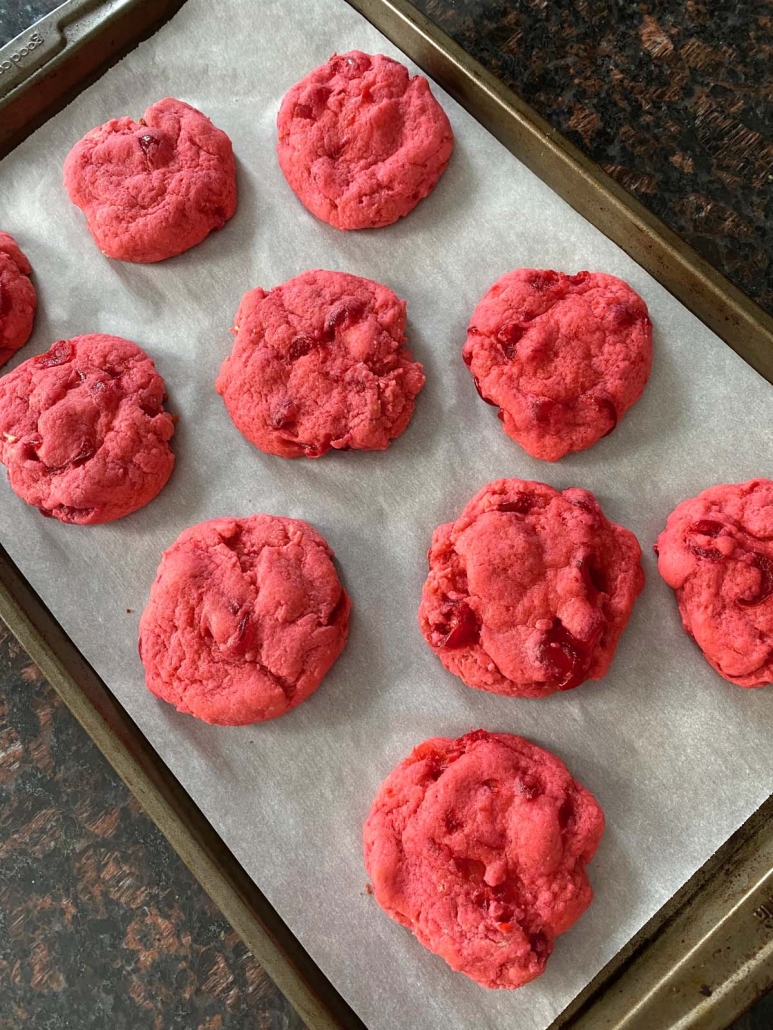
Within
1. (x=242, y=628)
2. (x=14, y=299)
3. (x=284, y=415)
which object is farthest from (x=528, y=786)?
(x=14, y=299)

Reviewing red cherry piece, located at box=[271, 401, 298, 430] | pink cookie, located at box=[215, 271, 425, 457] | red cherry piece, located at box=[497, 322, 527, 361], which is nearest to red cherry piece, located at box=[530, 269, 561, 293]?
red cherry piece, located at box=[497, 322, 527, 361]

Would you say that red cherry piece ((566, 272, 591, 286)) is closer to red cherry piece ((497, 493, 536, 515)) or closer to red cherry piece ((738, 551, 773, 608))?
red cherry piece ((497, 493, 536, 515))

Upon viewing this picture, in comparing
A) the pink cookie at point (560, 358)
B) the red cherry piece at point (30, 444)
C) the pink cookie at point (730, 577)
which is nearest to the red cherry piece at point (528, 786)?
the pink cookie at point (730, 577)

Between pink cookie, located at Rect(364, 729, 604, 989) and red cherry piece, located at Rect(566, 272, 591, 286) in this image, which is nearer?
pink cookie, located at Rect(364, 729, 604, 989)

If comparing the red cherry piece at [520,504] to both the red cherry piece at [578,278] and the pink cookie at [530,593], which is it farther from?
the red cherry piece at [578,278]

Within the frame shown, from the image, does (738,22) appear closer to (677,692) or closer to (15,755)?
(677,692)

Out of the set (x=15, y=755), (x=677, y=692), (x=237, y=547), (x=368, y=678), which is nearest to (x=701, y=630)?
(x=677, y=692)
